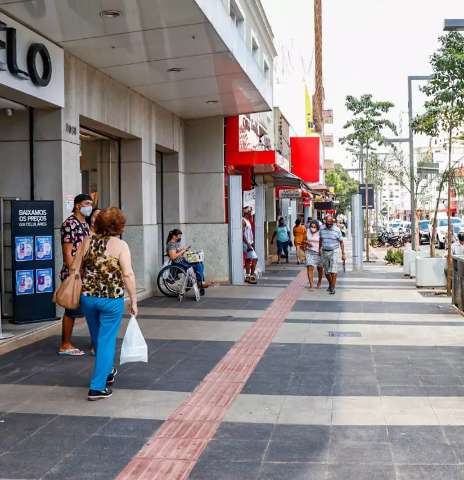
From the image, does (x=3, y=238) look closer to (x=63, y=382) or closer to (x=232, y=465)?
(x=63, y=382)

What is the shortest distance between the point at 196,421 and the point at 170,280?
865cm

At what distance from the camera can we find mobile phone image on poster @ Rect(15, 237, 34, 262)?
944 cm

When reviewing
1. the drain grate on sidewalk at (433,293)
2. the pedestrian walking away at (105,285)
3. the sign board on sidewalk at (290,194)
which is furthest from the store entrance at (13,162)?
the sign board on sidewalk at (290,194)

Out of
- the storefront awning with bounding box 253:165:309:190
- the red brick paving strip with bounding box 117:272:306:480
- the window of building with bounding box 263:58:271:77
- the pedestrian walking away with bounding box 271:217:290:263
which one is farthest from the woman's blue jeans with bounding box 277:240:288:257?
the red brick paving strip with bounding box 117:272:306:480

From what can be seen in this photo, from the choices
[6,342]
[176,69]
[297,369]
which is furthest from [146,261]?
[297,369]

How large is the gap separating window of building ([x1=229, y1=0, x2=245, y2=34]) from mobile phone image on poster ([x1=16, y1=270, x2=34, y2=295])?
30.7ft

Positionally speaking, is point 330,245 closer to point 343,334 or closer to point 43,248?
point 343,334

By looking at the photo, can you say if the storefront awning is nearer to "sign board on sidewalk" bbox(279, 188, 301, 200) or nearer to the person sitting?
"sign board on sidewalk" bbox(279, 188, 301, 200)

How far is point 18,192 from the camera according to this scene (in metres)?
10.2

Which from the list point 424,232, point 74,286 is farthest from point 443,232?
point 74,286

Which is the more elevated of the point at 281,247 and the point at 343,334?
the point at 281,247

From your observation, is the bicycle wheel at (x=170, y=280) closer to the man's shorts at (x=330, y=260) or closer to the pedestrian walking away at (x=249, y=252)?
the man's shorts at (x=330, y=260)

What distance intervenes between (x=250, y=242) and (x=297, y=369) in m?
10.5

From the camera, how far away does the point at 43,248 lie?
9.76 meters
